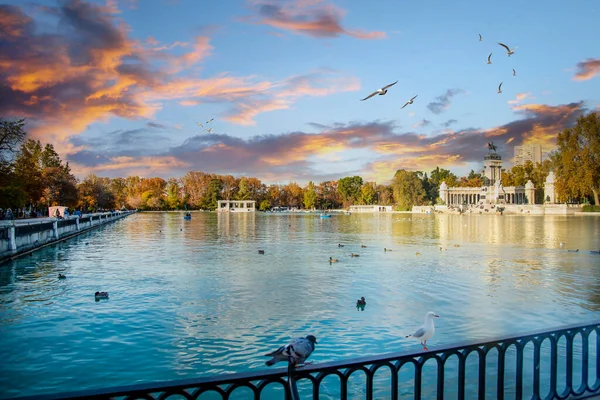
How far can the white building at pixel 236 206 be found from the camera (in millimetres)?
153500

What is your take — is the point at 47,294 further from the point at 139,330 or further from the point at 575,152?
the point at 575,152

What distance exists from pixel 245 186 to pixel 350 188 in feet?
133

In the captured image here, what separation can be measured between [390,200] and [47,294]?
156 m

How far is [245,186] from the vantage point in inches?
6289

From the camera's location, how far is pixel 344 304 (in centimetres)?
1336

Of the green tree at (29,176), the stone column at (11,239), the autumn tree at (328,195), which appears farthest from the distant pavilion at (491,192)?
the stone column at (11,239)

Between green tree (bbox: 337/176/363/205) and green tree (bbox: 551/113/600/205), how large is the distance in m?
89.3

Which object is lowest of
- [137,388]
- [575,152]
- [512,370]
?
[512,370]

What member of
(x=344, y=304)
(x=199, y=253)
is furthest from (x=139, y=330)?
(x=199, y=253)

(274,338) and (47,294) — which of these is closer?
(274,338)

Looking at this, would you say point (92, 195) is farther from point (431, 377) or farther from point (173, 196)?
point (431, 377)

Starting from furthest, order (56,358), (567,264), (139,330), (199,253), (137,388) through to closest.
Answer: (199,253), (567,264), (139,330), (56,358), (137,388)

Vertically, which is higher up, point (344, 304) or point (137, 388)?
point (137, 388)

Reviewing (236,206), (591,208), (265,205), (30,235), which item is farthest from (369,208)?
(30,235)
